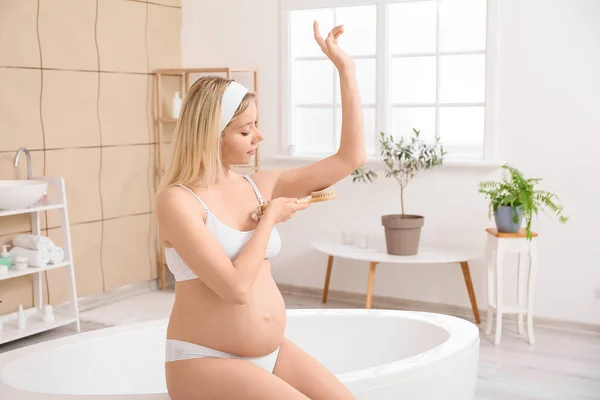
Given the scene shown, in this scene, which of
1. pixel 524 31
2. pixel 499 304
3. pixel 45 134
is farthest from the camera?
pixel 45 134

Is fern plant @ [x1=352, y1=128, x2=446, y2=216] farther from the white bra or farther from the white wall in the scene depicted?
the white bra

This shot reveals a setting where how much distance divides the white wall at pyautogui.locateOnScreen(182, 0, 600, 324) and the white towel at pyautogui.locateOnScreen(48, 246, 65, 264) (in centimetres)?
180

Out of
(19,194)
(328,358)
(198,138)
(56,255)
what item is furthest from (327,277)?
(198,138)

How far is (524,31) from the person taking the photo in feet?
14.6

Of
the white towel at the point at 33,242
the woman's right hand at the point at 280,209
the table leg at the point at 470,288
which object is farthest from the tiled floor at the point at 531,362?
the woman's right hand at the point at 280,209

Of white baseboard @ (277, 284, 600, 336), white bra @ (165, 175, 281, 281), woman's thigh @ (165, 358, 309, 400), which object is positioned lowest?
white baseboard @ (277, 284, 600, 336)

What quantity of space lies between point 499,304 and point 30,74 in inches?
118

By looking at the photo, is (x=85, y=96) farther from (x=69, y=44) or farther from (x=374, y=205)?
(x=374, y=205)

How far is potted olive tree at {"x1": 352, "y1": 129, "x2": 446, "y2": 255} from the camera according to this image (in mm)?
4551

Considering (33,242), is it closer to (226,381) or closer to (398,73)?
(398,73)

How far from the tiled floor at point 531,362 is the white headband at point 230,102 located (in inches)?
82.2

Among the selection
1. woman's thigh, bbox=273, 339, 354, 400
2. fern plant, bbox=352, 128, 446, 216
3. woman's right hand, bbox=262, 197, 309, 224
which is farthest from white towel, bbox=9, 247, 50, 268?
woman's right hand, bbox=262, 197, 309, 224

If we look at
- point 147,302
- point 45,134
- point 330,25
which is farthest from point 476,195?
point 45,134

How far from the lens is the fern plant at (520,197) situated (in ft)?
13.6
